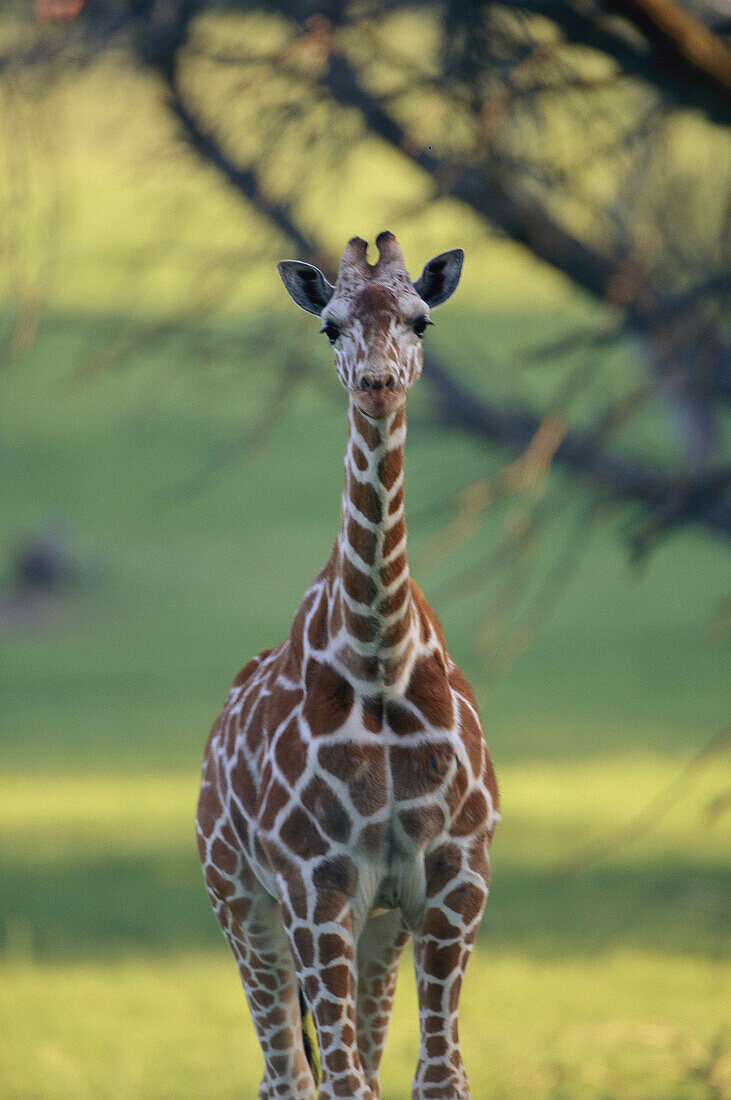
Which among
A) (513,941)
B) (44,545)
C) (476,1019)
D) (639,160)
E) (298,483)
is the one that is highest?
(298,483)

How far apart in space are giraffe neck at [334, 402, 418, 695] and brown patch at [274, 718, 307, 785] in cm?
13

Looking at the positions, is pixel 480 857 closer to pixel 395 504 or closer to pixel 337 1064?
pixel 337 1064

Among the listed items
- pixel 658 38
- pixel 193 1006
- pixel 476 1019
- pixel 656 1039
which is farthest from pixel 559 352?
pixel 193 1006

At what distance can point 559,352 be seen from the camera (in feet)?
10.7

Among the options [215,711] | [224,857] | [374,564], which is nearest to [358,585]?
[374,564]

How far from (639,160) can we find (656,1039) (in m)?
2.49

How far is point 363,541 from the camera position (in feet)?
6.14

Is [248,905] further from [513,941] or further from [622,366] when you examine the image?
[622,366]

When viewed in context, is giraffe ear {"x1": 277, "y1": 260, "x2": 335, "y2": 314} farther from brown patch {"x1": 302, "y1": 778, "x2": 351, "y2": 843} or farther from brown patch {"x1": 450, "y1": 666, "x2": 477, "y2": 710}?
brown patch {"x1": 302, "y1": 778, "x2": 351, "y2": 843}

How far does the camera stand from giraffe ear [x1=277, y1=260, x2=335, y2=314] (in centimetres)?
196

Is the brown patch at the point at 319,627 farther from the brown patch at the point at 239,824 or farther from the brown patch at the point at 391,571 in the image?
the brown patch at the point at 239,824

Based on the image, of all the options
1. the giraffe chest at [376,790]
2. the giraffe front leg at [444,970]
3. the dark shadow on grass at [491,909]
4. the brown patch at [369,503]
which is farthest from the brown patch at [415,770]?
the dark shadow on grass at [491,909]

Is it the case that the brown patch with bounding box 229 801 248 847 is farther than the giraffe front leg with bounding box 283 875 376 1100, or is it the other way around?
the brown patch with bounding box 229 801 248 847

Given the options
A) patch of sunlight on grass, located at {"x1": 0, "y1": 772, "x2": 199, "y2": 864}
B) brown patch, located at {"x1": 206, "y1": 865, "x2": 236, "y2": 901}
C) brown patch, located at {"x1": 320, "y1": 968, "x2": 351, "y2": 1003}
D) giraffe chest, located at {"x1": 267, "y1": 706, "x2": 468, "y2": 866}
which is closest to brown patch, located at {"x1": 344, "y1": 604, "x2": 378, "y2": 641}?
giraffe chest, located at {"x1": 267, "y1": 706, "x2": 468, "y2": 866}
